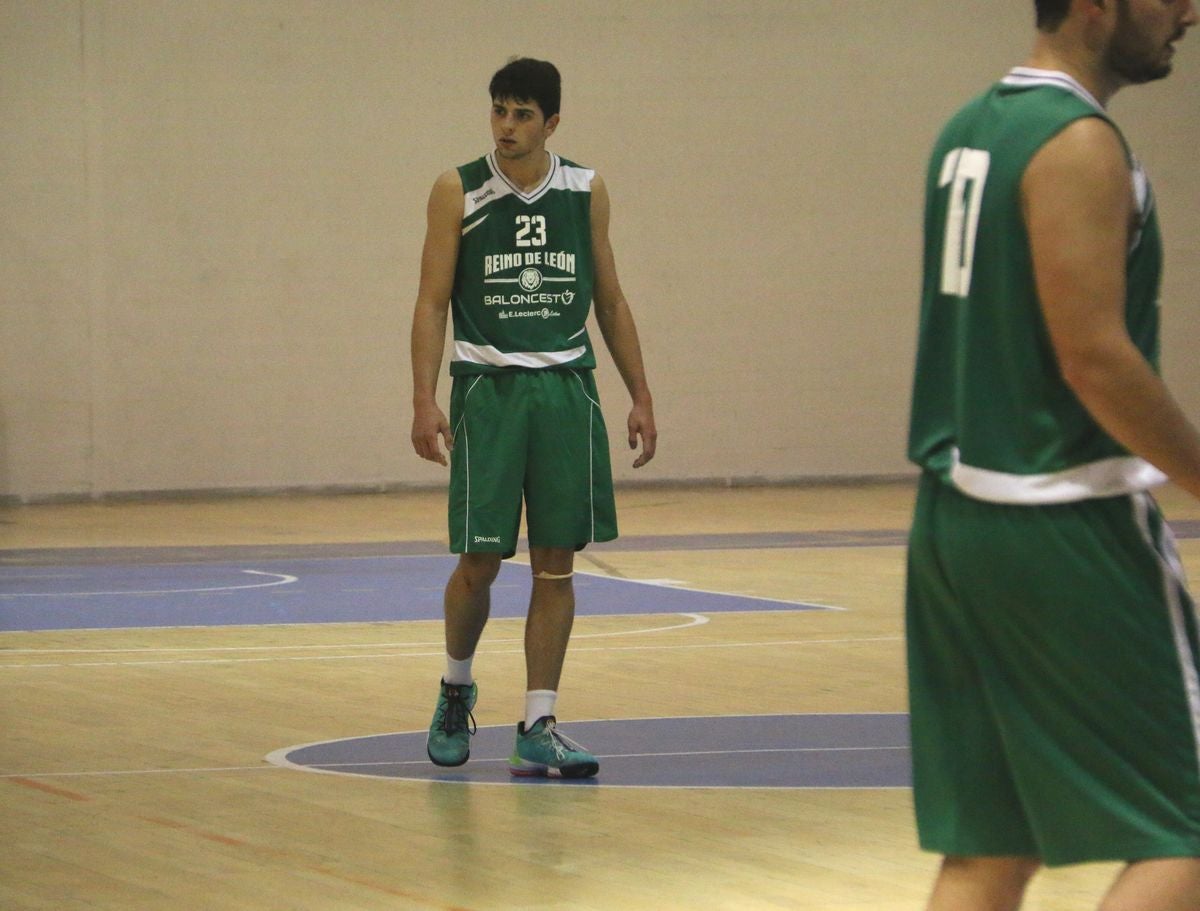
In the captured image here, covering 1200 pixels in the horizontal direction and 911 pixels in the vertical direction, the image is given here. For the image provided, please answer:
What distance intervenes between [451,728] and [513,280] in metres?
1.07

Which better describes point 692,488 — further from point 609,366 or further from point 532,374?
point 532,374

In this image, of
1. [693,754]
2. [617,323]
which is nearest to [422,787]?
[693,754]

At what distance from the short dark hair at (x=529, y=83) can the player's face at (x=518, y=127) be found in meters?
0.01

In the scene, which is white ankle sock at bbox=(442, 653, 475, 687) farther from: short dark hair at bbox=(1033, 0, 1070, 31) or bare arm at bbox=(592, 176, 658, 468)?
short dark hair at bbox=(1033, 0, 1070, 31)

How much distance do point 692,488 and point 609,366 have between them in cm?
110

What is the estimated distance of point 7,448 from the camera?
13680 millimetres

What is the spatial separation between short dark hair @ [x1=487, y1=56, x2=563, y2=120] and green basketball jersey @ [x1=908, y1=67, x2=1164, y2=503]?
2737 mm

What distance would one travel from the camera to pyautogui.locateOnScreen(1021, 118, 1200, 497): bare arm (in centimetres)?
206

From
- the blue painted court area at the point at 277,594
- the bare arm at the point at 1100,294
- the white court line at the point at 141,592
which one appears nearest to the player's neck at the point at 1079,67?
the bare arm at the point at 1100,294

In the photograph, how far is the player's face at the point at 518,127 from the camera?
488 centimetres

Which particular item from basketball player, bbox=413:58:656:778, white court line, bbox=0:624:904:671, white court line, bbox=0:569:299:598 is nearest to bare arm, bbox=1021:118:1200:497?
basketball player, bbox=413:58:656:778

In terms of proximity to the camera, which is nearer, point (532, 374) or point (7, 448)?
point (532, 374)

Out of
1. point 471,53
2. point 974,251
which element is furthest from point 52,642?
point 471,53

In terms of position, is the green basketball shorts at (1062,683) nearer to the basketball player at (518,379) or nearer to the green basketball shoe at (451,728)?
the basketball player at (518,379)
